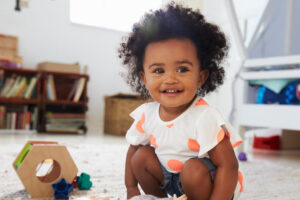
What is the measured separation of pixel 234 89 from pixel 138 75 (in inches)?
47.7

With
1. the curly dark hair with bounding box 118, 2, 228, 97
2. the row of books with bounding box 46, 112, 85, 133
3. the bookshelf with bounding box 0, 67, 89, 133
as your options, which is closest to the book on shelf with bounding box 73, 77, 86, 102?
the bookshelf with bounding box 0, 67, 89, 133

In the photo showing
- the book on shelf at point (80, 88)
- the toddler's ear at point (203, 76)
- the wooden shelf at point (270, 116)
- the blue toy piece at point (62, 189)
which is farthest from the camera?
the book on shelf at point (80, 88)

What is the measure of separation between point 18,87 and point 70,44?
0.67 metres

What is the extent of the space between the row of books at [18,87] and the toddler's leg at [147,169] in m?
2.31

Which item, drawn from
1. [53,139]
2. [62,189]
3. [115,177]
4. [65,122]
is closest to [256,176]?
[115,177]

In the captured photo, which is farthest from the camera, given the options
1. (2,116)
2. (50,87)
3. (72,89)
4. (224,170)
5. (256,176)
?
(72,89)

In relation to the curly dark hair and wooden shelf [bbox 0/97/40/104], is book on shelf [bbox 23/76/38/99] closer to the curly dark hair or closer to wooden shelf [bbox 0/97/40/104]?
wooden shelf [bbox 0/97/40/104]

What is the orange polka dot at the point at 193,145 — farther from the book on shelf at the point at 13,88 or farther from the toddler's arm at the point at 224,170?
the book on shelf at the point at 13,88

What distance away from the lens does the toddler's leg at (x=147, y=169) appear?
0.69m

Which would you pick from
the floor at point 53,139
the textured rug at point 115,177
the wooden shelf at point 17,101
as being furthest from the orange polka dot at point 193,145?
the wooden shelf at point 17,101

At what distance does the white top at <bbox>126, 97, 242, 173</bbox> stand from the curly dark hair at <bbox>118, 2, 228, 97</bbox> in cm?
9

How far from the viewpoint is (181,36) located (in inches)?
24.6

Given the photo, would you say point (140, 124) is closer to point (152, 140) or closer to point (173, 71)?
point (152, 140)

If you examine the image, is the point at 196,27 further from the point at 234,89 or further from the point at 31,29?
the point at 31,29
